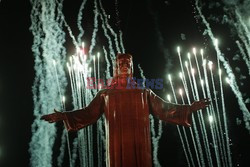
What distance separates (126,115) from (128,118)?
0.09 meters

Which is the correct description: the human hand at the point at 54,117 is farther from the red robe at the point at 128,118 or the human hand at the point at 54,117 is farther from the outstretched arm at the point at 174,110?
the outstretched arm at the point at 174,110

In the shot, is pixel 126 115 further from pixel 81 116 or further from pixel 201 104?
pixel 201 104

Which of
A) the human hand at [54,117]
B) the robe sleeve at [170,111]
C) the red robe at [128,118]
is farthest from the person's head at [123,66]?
the human hand at [54,117]

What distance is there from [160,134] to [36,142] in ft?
40.2

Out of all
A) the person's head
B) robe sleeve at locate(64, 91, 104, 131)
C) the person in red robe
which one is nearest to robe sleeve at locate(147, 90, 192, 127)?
the person in red robe

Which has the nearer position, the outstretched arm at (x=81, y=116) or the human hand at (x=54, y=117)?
the human hand at (x=54, y=117)

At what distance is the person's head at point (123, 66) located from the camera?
24.2 feet

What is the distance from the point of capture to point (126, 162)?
6301mm

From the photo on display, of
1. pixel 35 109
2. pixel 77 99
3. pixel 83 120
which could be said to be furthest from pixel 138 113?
pixel 35 109

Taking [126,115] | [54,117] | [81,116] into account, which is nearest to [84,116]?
[81,116]

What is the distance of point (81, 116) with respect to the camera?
6.93 meters

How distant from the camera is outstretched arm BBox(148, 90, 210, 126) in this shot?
6934 mm

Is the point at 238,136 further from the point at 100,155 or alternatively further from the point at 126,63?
the point at 126,63

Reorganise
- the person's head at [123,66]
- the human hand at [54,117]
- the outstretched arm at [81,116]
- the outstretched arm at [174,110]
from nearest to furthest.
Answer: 1. the human hand at [54,117]
2. the outstretched arm at [81,116]
3. the outstretched arm at [174,110]
4. the person's head at [123,66]
